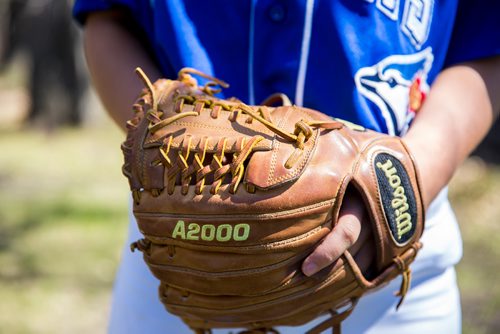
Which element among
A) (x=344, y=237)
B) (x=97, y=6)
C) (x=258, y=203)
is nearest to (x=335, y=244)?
(x=344, y=237)

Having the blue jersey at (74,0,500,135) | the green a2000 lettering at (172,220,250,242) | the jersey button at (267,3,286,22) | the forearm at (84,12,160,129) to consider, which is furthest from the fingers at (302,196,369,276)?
the forearm at (84,12,160,129)

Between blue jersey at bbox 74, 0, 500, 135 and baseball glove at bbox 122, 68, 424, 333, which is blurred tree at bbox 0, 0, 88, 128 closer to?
blue jersey at bbox 74, 0, 500, 135

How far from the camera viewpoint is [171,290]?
1330mm

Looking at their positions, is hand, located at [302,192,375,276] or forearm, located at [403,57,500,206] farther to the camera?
forearm, located at [403,57,500,206]

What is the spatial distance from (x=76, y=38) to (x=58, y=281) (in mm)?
4518

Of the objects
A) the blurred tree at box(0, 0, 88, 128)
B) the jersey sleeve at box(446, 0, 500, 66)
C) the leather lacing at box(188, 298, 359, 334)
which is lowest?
the leather lacing at box(188, 298, 359, 334)

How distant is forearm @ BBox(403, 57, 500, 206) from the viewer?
4.42 feet

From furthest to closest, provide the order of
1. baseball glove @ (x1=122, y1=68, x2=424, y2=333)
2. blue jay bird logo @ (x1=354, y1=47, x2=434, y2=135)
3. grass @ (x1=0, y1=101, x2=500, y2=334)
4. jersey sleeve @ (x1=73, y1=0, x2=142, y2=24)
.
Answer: grass @ (x1=0, y1=101, x2=500, y2=334) < jersey sleeve @ (x1=73, y1=0, x2=142, y2=24) < blue jay bird logo @ (x1=354, y1=47, x2=434, y2=135) < baseball glove @ (x1=122, y1=68, x2=424, y2=333)

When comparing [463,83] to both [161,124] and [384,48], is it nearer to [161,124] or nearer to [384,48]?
[384,48]

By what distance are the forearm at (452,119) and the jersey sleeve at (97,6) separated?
1.98 feet

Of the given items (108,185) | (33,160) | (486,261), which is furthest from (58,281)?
(33,160)

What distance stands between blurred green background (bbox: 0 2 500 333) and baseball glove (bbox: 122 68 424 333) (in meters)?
2.27

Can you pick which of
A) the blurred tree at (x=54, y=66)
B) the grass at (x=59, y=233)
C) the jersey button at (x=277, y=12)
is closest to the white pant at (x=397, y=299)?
Answer: the jersey button at (x=277, y=12)

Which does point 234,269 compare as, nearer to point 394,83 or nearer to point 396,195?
point 396,195
